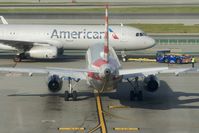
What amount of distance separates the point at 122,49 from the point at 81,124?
30712 millimetres

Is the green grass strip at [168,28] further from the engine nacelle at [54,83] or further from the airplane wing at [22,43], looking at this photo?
the engine nacelle at [54,83]

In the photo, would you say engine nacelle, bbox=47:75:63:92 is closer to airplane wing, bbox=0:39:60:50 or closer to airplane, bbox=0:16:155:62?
airplane, bbox=0:16:155:62

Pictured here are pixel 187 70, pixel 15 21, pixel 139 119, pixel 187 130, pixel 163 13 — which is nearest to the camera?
pixel 187 130

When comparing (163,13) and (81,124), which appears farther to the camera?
(163,13)

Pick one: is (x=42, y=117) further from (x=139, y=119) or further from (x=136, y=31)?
(x=136, y=31)

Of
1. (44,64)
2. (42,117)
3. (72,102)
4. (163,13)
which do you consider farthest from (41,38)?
(163,13)

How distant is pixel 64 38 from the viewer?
66938 millimetres

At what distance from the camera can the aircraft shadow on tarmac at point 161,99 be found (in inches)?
1697

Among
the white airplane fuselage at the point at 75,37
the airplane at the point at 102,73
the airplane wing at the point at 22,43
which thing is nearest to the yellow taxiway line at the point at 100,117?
the airplane at the point at 102,73

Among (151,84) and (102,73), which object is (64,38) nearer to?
(151,84)

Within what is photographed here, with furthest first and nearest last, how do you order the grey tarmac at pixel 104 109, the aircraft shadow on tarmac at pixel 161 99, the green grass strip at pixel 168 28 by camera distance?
the green grass strip at pixel 168 28 → the aircraft shadow on tarmac at pixel 161 99 → the grey tarmac at pixel 104 109

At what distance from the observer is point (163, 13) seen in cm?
10900

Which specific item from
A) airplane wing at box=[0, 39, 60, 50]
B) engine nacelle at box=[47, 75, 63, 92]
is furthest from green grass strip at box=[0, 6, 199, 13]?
engine nacelle at box=[47, 75, 63, 92]

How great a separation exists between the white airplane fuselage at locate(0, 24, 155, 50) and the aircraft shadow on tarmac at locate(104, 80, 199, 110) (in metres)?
16.9
